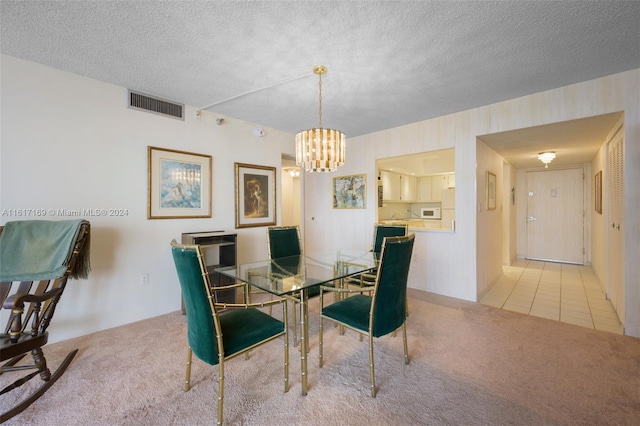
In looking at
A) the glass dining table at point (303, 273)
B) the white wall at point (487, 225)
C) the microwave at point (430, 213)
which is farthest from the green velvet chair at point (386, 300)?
the microwave at point (430, 213)

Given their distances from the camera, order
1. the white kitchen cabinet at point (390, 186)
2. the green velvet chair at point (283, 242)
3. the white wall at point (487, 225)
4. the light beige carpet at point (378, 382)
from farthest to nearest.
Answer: the white kitchen cabinet at point (390, 186) → the white wall at point (487, 225) → the green velvet chair at point (283, 242) → the light beige carpet at point (378, 382)

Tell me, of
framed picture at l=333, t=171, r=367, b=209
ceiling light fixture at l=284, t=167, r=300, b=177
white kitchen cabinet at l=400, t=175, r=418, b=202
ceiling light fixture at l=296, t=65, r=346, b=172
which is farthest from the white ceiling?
ceiling light fixture at l=284, t=167, r=300, b=177

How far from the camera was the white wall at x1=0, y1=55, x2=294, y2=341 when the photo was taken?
2.21 m

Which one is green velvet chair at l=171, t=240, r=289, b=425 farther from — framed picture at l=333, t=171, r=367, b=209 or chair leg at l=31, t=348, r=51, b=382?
framed picture at l=333, t=171, r=367, b=209

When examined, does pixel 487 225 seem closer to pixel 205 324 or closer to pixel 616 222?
pixel 616 222

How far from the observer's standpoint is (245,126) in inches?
147

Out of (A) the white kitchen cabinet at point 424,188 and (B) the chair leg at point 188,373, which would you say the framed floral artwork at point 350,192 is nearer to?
(A) the white kitchen cabinet at point 424,188

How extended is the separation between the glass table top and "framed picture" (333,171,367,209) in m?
1.57

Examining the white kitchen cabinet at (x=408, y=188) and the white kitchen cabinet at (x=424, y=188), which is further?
the white kitchen cabinet at (x=424, y=188)

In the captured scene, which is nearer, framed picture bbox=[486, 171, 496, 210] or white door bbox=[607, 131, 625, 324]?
white door bbox=[607, 131, 625, 324]

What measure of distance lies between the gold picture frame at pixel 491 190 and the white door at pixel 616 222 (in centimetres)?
119

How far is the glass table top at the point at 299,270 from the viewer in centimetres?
184

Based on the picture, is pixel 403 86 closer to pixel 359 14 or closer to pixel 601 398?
pixel 359 14

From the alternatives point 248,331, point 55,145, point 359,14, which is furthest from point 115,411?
point 359,14
